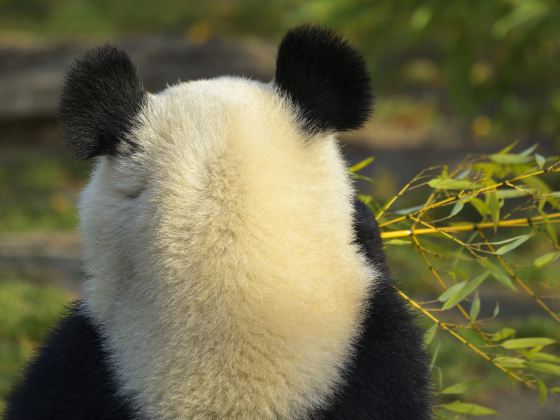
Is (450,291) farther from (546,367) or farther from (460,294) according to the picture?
(546,367)

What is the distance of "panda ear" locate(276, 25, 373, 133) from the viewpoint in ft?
5.45

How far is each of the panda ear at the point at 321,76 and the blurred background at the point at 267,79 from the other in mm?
905

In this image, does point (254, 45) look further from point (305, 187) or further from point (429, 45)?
point (305, 187)

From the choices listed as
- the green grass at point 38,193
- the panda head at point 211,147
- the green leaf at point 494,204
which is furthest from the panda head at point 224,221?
the green grass at point 38,193

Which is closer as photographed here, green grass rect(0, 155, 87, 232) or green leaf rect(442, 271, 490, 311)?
green leaf rect(442, 271, 490, 311)

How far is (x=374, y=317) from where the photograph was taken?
170cm

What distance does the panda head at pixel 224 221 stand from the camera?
1.56m

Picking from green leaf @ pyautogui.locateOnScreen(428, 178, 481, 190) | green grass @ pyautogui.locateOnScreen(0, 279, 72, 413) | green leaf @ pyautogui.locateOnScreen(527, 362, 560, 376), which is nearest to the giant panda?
green leaf @ pyautogui.locateOnScreen(428, 178, 481, 190)

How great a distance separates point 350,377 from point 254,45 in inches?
272

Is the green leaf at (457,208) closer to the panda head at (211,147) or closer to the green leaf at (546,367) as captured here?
the green leaf at (546,367)

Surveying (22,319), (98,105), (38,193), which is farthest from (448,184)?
(38,193)

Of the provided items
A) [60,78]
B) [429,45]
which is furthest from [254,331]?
[429,45]

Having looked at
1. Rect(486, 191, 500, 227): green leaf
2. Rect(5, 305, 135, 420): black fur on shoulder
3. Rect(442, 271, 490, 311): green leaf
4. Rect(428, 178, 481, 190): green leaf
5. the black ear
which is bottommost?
Rect(442, 271, 490, 311): green leaf

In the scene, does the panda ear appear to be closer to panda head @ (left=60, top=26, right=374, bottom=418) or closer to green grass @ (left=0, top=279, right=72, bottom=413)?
panda head @ (left=60, top=26, right=374, bottom=418)
